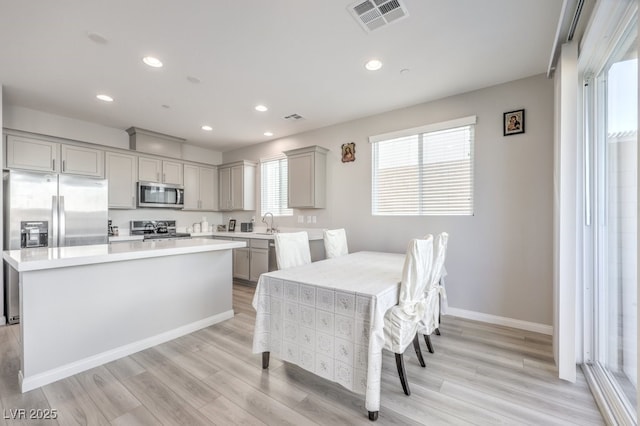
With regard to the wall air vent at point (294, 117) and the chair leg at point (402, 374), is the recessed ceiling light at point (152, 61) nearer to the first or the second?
the wall air vent at point (294, 117)

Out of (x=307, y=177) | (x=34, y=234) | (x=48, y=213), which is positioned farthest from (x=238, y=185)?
(x=34, y=234)

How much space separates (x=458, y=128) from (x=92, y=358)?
13.8ft

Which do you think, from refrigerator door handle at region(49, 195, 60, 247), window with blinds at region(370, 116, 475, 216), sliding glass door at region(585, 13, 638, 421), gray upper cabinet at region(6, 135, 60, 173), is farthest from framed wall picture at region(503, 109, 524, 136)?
gray upper cabinet at region(6, 135, 60, 173)

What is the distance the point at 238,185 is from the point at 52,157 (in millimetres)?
2660

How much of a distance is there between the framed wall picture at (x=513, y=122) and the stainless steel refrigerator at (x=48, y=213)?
5.09 m

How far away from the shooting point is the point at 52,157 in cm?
375

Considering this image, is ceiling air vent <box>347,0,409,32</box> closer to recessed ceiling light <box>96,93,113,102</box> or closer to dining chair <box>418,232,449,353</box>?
dining chair <box>418,232,449,353</box>

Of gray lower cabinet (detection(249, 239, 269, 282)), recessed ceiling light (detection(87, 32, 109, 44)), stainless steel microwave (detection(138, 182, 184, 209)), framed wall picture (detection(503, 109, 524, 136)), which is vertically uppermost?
recessed ceiling light (detection(87, 32, 109, 44))

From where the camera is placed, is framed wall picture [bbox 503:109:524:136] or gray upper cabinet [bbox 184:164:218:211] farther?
gray upper cabinet [bbox 184:164:218:211]

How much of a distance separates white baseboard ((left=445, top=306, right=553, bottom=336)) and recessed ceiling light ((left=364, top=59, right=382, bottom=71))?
2.81 meters

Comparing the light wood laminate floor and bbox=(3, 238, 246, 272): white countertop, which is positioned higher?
bbox=(3, 238, 246, 272): white countertop

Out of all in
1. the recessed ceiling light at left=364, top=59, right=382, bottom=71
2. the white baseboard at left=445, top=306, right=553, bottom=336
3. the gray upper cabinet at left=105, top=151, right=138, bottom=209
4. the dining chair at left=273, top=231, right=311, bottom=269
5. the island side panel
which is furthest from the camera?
the gray upper cabinet at left=105, top=151, right=138, bottom=209

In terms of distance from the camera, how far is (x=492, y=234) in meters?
3.09

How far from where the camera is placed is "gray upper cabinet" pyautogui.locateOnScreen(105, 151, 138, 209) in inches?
168
